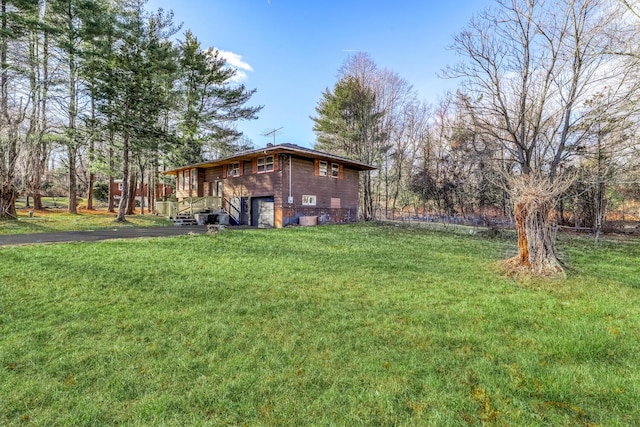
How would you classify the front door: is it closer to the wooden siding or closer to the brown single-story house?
the brown single-story house

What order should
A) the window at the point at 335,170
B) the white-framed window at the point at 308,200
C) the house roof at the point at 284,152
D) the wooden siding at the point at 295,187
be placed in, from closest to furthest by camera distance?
1. the house roof at the point at 284,152
2. the wooden siding at the point at 295,187
3. the white-framed window at the point at 308,200
4. the window at the point at 335,170

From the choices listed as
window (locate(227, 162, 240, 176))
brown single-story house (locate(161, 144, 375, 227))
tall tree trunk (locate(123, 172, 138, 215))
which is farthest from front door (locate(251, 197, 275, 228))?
tall tree trunk (locate(123, 172, 138, 215))

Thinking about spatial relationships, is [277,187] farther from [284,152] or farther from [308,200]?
[308,200]

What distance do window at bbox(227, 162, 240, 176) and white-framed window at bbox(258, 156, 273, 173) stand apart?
6.85 ft

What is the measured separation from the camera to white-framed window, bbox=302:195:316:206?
17.1m

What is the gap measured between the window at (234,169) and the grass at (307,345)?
40.5 feet

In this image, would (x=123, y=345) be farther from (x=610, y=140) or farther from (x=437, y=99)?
(x=437, y=99)

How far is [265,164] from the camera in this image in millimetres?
16891

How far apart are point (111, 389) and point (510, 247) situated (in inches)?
470

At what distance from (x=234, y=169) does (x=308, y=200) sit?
17.8 feet

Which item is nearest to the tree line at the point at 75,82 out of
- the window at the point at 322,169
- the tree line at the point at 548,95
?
the window at the point at 322,169

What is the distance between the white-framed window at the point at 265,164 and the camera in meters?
16.6

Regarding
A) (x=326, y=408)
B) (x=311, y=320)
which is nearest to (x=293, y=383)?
(x=326, y=408)

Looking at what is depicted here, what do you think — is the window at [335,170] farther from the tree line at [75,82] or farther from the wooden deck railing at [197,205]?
the tree line at [75,82]
